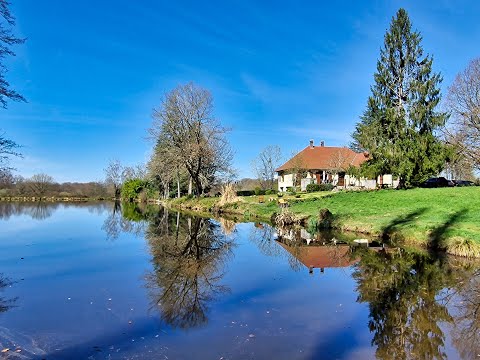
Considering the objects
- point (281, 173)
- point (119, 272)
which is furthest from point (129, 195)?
point (119, 272)

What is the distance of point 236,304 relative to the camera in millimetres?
7922

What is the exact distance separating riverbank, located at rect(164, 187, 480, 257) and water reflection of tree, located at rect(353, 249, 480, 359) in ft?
5.49

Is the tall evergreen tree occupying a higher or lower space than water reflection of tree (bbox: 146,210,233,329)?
higher

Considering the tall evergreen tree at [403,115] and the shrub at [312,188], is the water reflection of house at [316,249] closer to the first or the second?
the tall evergreen tree at [403,115]

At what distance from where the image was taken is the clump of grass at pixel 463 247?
41.5 ft

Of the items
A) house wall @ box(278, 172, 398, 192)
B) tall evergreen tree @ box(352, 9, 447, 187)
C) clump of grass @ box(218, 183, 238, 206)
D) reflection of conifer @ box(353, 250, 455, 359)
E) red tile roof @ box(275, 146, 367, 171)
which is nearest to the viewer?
reflection of conifer @ box(353, 250, 455, 359)

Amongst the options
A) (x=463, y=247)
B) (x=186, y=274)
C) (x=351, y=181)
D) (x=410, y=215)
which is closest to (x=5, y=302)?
(x=186, y=274)

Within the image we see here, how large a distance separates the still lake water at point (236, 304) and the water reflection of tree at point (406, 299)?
2 centimetres

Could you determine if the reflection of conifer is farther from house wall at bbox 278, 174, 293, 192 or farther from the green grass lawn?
house wall at bbox 278, 174, 293, 192

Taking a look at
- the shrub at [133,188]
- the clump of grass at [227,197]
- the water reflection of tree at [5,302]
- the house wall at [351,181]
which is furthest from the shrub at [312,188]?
the water reflection of tree at [5,302]

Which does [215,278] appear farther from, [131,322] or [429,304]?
[429,304]

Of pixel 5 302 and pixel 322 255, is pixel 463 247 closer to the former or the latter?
pixel 322 255

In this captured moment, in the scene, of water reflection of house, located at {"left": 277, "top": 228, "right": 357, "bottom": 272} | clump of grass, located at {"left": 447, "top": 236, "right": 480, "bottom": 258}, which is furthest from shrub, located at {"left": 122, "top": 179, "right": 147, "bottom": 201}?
clump of grass, located at {"left": 447, "top": 236, "right": 480, "bottom": 258}

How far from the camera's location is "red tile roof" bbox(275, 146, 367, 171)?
53.6 m
